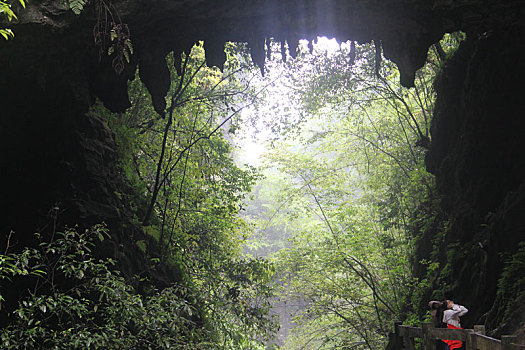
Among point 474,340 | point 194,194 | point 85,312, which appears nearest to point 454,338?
point 474,340

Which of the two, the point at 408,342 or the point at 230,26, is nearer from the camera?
the point at 408,342

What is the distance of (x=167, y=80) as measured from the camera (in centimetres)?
754

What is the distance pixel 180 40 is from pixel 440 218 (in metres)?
7.45

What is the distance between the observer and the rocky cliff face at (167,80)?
6391 mm

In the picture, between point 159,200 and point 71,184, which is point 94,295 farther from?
point 159,200

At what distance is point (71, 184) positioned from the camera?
23.7 feet

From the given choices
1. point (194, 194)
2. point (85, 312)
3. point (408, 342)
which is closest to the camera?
point (85, 312)

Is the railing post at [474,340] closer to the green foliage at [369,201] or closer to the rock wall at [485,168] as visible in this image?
the rock wall at [485,168]

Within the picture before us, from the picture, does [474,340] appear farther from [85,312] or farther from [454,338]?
[85,312]

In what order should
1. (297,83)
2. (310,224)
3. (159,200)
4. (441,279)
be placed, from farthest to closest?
1. (310,224)
2. (297,83)
3. (159,200)
4. (441,279)

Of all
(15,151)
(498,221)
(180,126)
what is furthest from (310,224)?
(15,151)

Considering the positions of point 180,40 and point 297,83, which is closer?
point 180,40

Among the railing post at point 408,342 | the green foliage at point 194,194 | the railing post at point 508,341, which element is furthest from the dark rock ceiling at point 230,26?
the railing post at point 508,341

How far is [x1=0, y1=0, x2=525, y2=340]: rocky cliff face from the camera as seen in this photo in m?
6.39
